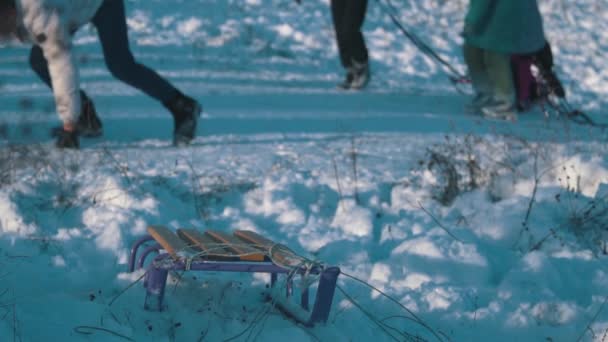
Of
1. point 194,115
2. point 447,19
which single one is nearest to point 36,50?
point 194,115

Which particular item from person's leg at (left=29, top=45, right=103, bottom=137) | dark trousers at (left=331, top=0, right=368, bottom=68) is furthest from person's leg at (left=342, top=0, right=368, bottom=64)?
person's leg at (left=29, top=45, right=103, bottom=137)

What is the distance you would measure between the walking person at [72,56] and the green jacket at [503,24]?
240 centimetres

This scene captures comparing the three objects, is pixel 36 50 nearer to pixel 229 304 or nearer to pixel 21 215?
pixel 21 215

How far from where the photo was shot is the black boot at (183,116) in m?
4.78

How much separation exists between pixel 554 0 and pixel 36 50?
30.6ft

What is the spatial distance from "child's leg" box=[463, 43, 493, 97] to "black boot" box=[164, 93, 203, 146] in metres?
2.48

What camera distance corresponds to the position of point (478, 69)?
6.39 m

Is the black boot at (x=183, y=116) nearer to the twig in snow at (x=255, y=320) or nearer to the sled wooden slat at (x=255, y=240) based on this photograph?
the sled wooden slat at (x=255, y=240)

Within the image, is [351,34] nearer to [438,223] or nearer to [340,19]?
[340,19]

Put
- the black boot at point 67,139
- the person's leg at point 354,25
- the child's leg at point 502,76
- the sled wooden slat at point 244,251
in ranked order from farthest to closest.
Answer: the person's leg at point 354,25, the child's leg at point 502,76, the black boot at point 67,139, the sled wooden slat at point 244,251

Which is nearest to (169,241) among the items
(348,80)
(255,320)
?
(255,320)

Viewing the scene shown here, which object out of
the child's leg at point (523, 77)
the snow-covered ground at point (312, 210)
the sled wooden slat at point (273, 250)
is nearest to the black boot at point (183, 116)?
the snow-covered ground at point (312, 210)

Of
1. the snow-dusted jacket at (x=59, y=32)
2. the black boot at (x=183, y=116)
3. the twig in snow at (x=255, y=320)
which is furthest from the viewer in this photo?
the black boot at (x=183, y=116)

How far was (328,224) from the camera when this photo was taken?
11.9ft
